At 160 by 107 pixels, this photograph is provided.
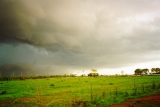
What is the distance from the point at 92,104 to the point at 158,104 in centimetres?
670

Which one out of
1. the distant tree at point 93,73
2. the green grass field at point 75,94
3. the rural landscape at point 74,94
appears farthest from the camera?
the distant tree at point 93,73

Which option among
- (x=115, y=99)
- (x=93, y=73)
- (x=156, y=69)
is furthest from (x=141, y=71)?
(x=115, y=99)

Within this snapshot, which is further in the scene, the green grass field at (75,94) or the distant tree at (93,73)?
the distant tree at (93,73)

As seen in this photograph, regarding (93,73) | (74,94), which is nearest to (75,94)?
(74,94)

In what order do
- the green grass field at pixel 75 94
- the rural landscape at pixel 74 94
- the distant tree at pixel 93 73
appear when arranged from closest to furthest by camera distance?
the rural landscape at pixel 74 94 < the green grass field at pixel 75 94 < the distant tree at pixel 93 73

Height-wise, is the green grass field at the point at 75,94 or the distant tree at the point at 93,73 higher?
the distant tree at the point at 93,73

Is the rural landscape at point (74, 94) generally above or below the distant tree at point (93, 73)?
below

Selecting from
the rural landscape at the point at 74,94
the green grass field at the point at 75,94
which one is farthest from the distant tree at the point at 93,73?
the green grass field at the point at 75,94

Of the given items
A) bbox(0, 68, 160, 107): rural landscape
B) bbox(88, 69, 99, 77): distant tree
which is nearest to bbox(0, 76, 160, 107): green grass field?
bbox(0, 68, 160, 107): rural landscape

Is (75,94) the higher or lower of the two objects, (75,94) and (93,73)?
the lower

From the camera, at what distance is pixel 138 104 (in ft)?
84.6

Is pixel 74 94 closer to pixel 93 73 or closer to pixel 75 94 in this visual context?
pixel 75 94

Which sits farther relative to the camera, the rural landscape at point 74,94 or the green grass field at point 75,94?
the green grass field at point 75,94

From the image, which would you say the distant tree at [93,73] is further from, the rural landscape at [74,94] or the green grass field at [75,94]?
the green grass field at [75,94]
